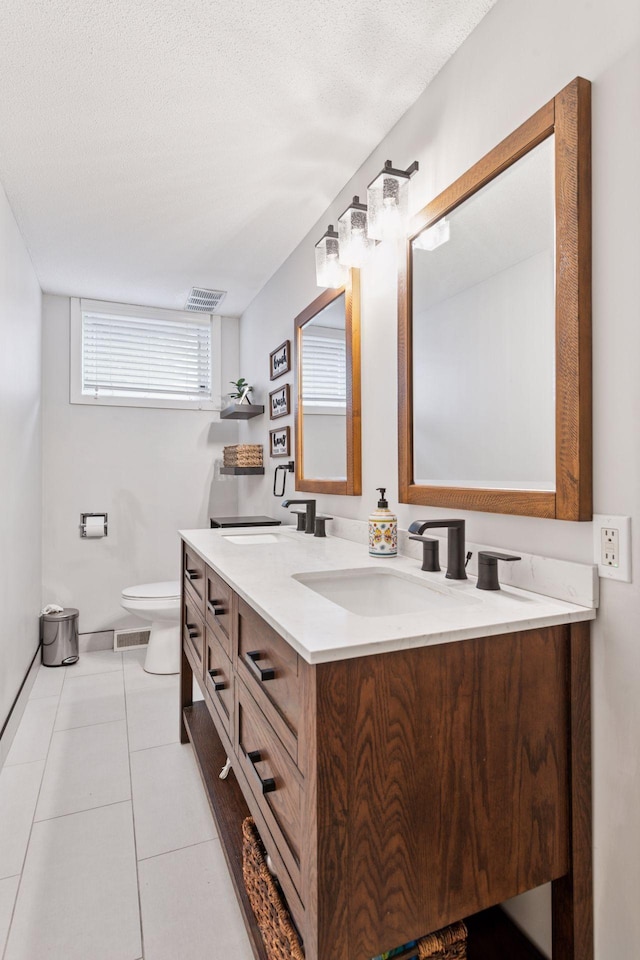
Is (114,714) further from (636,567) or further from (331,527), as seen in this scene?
(636,567)

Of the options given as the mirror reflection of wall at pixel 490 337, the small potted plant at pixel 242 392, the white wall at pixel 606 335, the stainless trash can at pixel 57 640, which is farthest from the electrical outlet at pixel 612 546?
the stainless trash can at pixel 57 640

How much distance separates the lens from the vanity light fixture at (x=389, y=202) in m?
1.63

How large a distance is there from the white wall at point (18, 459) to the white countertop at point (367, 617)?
4.37 ft

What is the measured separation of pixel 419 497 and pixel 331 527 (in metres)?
0.73

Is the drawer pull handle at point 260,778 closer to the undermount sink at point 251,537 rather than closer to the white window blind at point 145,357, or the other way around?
the undermount sink at point 251,537

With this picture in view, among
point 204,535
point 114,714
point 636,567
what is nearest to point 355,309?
point 204,535

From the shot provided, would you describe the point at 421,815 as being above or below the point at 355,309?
below

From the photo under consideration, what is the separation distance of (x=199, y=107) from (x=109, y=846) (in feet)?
7.87

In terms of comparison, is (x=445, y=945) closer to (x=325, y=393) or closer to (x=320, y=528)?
(x=320, y=528)

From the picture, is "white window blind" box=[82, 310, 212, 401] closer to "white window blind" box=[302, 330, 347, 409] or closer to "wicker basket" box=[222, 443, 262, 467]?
"wicker basket" box=[222, 443, 262, 467]

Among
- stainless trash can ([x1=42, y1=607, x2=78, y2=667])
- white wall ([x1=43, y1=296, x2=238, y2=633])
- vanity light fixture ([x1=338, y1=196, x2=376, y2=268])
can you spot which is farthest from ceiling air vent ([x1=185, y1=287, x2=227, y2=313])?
stainless trash can ([x1=42, y1=607, x2=78, y2=667])

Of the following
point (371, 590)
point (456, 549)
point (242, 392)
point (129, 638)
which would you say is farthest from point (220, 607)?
point (129, 638)

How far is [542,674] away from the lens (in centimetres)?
101

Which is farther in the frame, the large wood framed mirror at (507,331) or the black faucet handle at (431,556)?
the black faucet handle at (431,556)
